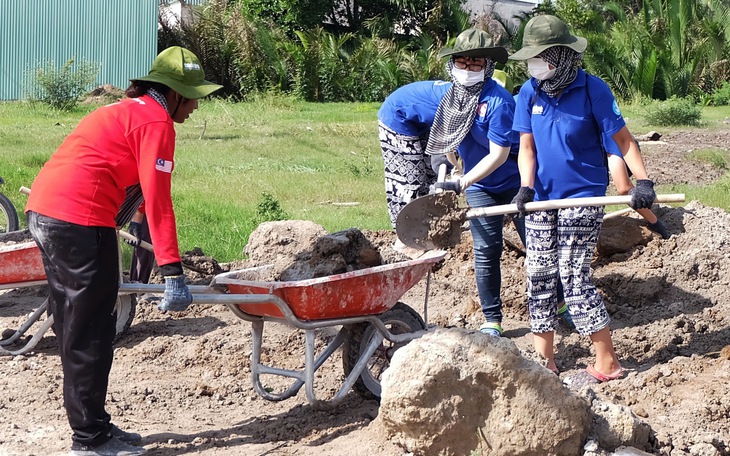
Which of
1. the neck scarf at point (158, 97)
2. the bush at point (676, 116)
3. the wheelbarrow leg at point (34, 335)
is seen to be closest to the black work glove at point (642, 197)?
the neck scarf at point (158, 97)

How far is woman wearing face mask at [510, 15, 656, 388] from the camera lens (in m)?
4.48

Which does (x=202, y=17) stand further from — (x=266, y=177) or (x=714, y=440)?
(x=714, y=440)

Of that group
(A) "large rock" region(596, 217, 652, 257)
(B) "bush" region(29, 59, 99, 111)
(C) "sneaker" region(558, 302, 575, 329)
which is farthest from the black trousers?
(B) "bush" region(29, 59, 99, 111)

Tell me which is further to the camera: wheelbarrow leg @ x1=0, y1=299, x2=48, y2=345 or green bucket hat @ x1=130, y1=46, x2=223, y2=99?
wheelbarrow leg @ x1=0, y1=299, x2=48, y2=345

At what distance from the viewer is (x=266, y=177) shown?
1183 centimetres

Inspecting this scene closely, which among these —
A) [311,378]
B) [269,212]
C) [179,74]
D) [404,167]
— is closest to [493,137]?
[404,167]

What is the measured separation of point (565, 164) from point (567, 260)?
0.48m

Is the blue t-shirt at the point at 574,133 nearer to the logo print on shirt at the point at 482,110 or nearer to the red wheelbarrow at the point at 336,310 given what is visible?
the logo print on shirt at the point at 482,110

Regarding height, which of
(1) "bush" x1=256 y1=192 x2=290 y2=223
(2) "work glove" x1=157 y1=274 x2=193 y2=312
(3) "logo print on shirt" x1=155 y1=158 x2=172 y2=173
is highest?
(3) "logo print on shirt" x1=155 y1=158 x2=172 y2=173

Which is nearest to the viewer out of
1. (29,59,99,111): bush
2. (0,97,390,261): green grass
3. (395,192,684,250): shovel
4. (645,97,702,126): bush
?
(395,192,684,250): shovel

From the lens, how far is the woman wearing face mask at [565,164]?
14.7 ft

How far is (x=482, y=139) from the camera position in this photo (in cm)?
530

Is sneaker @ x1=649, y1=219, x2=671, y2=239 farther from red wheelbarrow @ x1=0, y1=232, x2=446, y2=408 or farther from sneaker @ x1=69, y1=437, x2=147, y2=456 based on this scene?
sneaker @ x1=69, y1=437, x2=147, y2=456

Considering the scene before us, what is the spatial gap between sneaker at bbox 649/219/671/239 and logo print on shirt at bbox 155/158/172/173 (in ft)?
13.0
